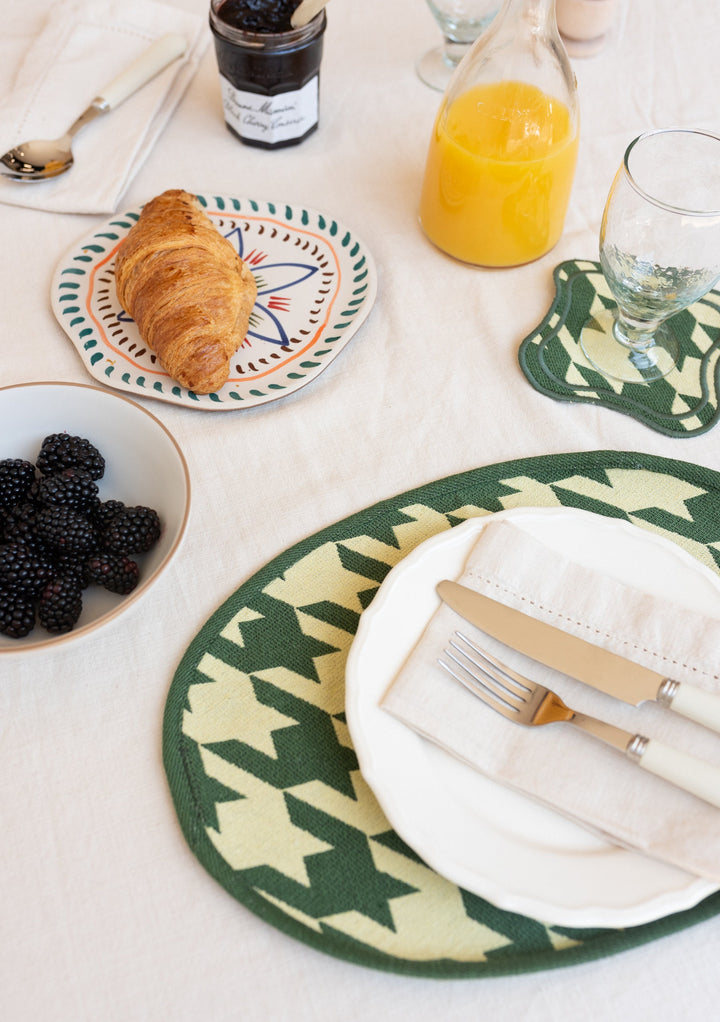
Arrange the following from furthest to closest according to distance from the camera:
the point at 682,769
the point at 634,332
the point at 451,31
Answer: the point at 451,31
the point at 634,332
the point at 682,769

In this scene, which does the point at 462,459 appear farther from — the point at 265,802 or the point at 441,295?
the point at 265,802

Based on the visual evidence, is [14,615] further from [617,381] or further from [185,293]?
[617,381]

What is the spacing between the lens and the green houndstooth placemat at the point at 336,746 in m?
0.52

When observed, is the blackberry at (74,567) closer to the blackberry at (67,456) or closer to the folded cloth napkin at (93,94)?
the blackberry at (67,456)

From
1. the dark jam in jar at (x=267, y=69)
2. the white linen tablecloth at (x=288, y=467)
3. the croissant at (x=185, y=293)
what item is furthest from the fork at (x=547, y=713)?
the dark jam in jar at (x=267, y=69)

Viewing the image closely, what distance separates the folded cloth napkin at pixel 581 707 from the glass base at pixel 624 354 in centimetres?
27

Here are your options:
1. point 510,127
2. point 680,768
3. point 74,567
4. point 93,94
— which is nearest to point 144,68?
point 93,94

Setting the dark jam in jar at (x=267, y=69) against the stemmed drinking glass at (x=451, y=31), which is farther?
the stemmed drinking glass at (x=451, y=31)

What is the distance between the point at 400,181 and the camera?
984 mm

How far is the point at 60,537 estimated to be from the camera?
2.02 ft

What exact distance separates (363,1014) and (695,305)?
0.74 meters

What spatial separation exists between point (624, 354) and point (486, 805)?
1.64 ft

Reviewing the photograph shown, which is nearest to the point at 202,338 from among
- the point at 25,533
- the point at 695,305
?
the point at 25,533

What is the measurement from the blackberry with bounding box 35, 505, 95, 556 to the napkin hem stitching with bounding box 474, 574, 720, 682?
1.00ft
